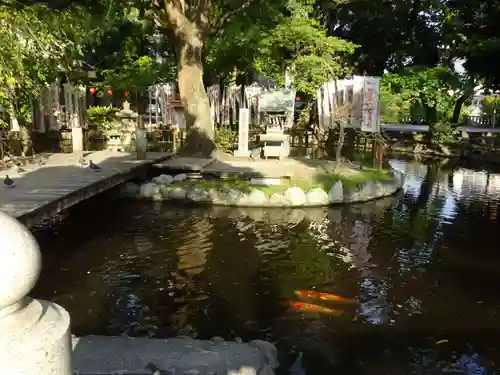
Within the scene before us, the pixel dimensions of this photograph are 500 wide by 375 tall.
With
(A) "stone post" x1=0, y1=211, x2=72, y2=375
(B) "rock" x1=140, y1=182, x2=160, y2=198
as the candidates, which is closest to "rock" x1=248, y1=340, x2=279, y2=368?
(A) "stone post" x1=0, y1=211, x2=72, y2=375

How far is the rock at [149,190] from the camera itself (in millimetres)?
13797

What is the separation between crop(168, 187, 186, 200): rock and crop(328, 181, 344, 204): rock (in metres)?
3.90

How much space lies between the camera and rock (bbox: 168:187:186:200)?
13.5 metres

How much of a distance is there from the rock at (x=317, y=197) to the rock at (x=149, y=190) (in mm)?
4068

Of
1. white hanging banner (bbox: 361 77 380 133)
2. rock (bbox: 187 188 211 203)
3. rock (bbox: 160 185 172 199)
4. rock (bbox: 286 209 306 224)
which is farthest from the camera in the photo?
white hanging banner (bbox: 361 77 380 133)

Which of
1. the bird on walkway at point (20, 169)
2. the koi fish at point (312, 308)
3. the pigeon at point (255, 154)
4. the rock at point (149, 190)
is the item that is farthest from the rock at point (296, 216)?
the bird on walkway at point (20, 169)

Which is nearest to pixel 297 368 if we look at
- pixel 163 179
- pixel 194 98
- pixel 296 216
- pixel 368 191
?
pixel 296 216

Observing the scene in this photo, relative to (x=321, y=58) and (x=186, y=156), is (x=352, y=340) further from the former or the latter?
(x=321, y=58)

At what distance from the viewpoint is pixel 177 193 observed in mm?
13594

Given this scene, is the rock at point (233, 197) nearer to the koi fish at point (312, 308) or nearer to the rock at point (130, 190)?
the rock at point (130, 190)

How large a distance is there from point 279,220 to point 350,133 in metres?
11.9

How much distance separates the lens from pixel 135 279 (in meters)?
8.21

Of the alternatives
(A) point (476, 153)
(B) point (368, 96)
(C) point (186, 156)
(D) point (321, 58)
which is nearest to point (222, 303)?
(C) point (186, 156)

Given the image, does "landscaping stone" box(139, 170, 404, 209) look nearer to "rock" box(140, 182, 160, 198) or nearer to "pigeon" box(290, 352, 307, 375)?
"rock" box(140, 182, 160, 198)
